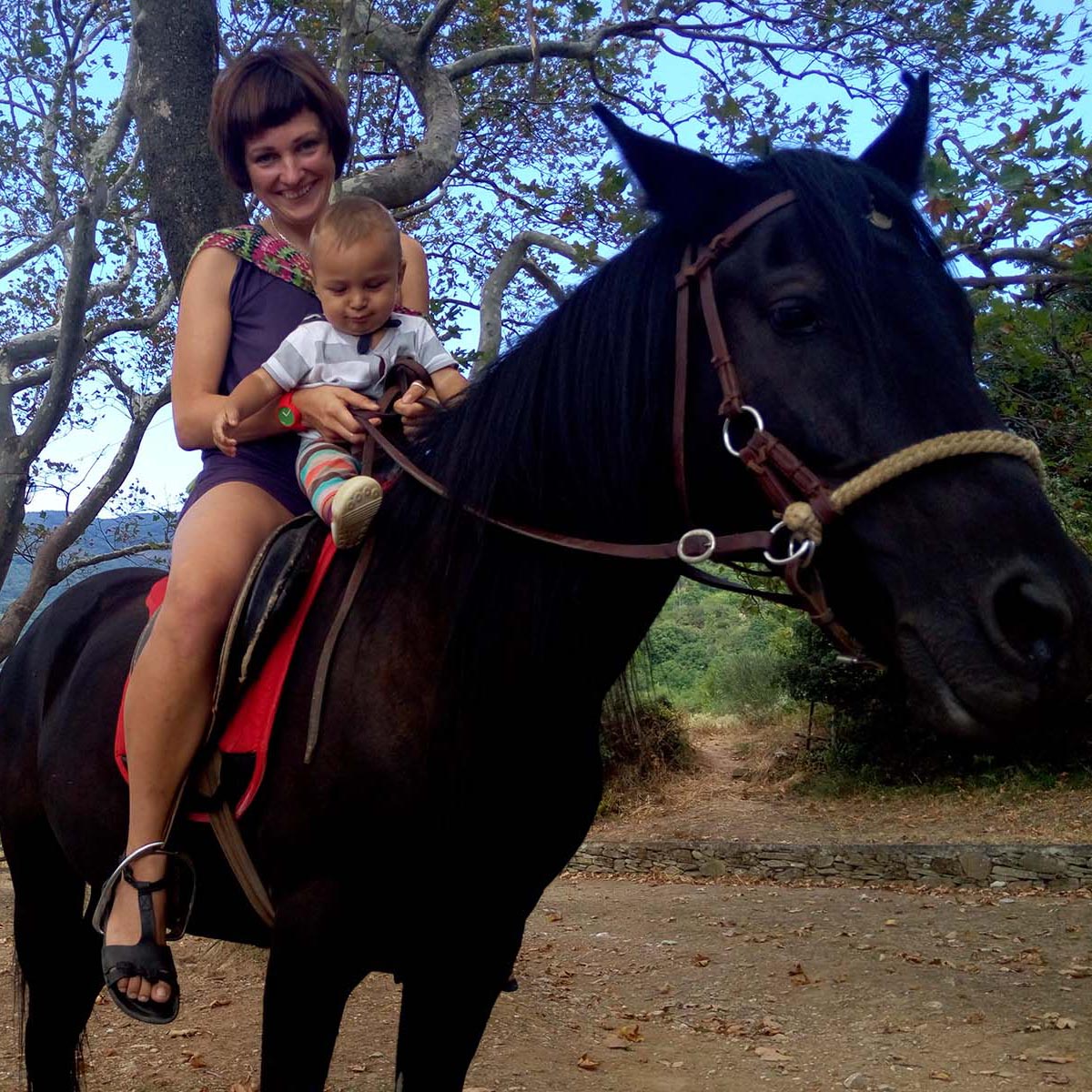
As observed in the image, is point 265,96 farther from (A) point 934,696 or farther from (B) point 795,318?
(A) point 934,696

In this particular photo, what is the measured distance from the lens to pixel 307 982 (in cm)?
197

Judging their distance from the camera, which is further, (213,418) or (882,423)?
(213,418)

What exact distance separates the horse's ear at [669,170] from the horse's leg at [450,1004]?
5.05 feet

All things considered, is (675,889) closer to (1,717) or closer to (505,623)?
(1,717)

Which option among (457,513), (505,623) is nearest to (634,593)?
(505,623)

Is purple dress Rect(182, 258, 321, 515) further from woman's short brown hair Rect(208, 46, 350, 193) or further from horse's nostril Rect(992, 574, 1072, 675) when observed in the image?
horse's nostril Rect(992, 574, 1072, 675)

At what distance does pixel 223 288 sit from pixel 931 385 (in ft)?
5.74

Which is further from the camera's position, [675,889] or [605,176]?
[675,889]

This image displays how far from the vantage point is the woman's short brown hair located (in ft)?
8.69

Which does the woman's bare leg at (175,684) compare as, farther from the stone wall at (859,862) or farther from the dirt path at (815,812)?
the dirt path at (815,812)

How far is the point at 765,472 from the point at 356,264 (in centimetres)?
113

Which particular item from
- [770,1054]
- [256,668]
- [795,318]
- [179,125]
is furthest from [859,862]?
[795,318]

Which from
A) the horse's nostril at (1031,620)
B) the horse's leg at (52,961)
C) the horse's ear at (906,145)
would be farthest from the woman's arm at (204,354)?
the horse's leg at (52,961)

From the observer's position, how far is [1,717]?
131 inches
